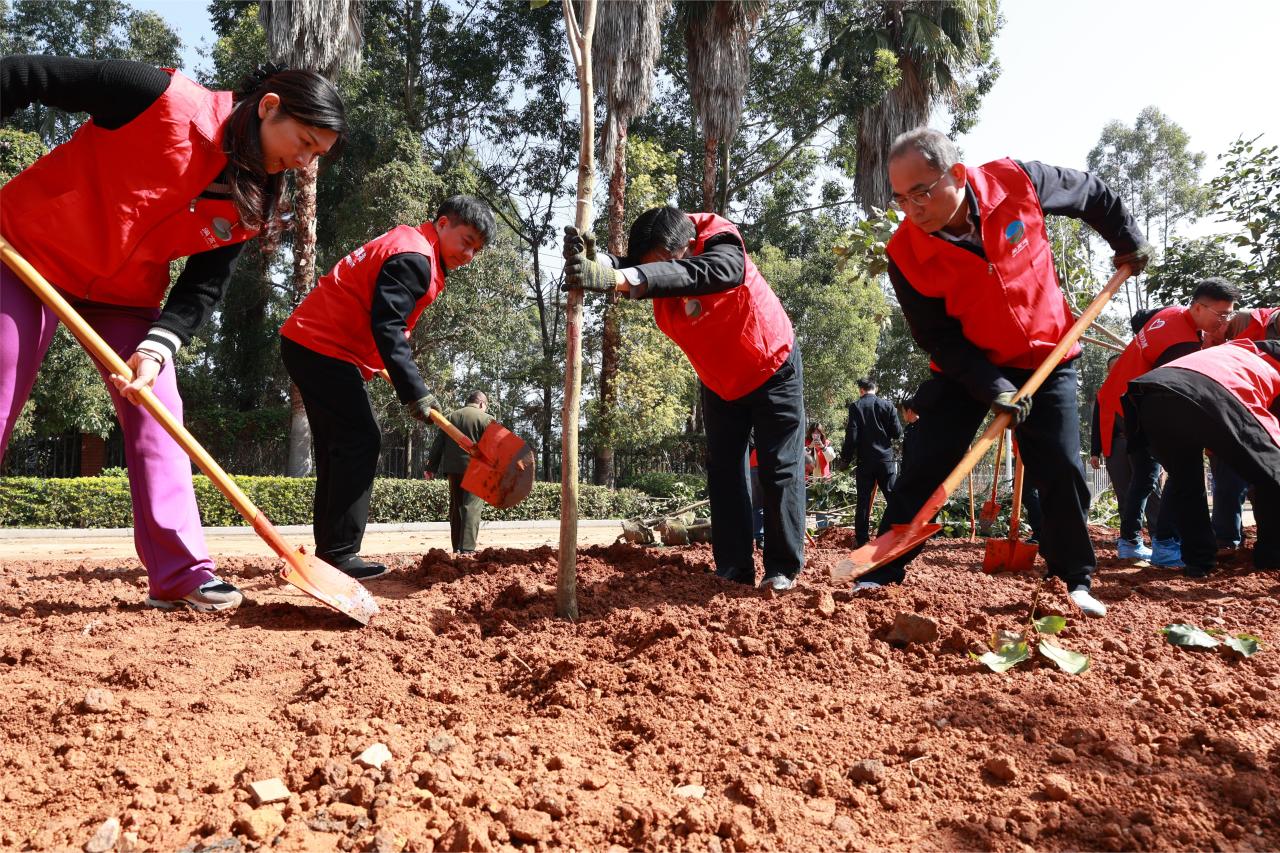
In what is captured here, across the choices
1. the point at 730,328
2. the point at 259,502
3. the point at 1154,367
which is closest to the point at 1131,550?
the point at 1154,367

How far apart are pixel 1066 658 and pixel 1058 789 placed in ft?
2.60

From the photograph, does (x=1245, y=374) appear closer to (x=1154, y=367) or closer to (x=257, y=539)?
(x=1154, y=367)

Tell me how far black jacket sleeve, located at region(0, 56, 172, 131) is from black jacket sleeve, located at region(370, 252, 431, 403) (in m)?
1.09

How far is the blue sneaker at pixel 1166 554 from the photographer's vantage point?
4.90 metres

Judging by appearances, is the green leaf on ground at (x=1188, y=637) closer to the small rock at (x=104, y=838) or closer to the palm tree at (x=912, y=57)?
the small rock at (x=104, y=838)

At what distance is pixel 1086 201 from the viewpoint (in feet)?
11.1

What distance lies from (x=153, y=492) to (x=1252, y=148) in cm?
890

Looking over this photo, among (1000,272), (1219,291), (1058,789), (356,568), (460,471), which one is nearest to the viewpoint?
(1058,789)

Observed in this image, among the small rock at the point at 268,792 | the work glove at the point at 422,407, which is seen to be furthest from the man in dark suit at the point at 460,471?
the small rock at the point at 268,792

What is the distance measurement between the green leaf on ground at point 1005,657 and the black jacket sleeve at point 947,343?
107 centimetres

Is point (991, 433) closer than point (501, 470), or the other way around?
point (991, 433)

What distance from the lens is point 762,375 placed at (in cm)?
361

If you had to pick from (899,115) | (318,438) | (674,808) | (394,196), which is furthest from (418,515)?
(899,115)

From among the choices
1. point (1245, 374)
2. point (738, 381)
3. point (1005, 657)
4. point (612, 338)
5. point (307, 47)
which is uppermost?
point (307, 47)
